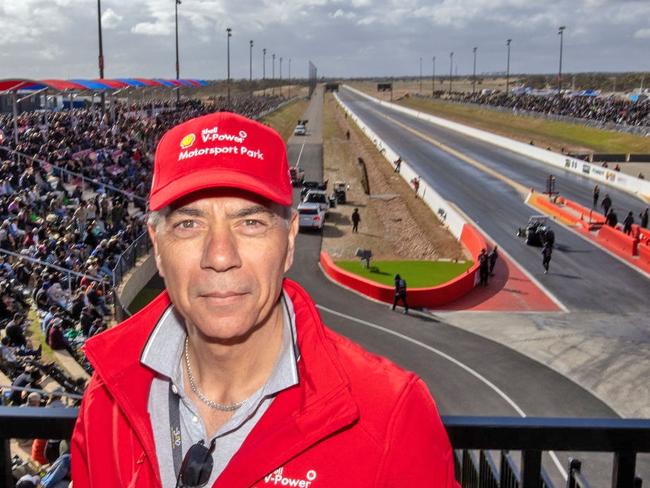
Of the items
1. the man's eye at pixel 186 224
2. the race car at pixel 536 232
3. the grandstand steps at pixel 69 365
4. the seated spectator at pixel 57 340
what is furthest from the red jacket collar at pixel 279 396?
the race car at pixel 536 232

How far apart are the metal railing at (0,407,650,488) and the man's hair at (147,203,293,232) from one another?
813 millimetres

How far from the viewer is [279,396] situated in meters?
2.40

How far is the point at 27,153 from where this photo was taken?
99.8 ft

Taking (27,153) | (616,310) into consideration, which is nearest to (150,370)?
(616,310)

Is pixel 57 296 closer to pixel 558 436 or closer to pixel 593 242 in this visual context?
pixel 558 436

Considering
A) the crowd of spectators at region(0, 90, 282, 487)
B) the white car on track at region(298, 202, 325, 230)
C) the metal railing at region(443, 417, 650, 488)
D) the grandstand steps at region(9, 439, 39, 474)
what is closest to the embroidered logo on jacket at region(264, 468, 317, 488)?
the metal railing at region(443, 417, 650, 488)

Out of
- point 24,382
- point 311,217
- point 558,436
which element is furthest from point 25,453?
point 311,217

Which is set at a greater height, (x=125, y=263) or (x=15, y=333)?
(x=15, y=333)

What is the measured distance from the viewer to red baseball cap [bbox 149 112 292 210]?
236 centimetres

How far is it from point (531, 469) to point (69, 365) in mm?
13558

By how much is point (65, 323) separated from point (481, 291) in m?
17.5

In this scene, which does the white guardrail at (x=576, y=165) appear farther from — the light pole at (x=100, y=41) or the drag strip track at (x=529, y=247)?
the light pole at (x=100, y=41)

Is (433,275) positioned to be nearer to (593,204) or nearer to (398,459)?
(593,204)

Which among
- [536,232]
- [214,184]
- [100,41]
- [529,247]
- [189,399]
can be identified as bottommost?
[529,247]
